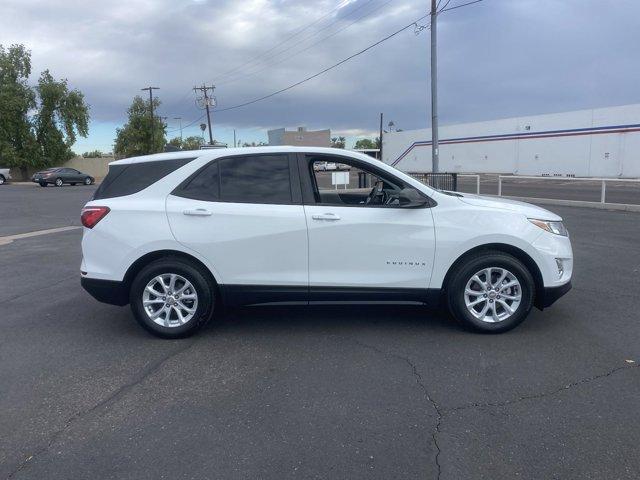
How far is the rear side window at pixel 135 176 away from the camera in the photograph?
197 inches

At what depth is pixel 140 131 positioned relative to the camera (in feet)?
207

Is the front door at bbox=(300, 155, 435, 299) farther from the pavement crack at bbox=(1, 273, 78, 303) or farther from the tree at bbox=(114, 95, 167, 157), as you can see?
the tree at bbox=(114, 95, 167, 157)

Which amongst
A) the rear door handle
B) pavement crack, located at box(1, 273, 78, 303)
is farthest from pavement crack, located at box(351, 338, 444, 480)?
pavement crack, located at box(1, 273, 78, 303)

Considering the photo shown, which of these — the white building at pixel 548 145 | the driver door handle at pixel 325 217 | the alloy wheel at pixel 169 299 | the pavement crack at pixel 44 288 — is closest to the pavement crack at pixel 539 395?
the driver door handle at pixel 325 217

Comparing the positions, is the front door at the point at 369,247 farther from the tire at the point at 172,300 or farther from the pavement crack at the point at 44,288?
the pavement crack at the point at 44,288

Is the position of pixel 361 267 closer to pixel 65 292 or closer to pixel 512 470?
pixel 512 470

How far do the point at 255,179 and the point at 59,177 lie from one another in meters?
40.7

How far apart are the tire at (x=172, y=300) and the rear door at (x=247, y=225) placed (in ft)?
0.63

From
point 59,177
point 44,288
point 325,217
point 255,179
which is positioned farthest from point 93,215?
point 59,177

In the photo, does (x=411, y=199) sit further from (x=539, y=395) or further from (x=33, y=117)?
(x=33, y=117)

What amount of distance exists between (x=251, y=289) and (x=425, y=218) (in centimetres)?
174

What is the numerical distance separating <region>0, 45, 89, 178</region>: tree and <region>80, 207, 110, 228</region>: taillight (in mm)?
48764

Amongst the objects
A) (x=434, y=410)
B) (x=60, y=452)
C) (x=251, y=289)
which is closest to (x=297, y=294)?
(x=251, y=289)

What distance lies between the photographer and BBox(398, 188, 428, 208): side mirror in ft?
15.7
